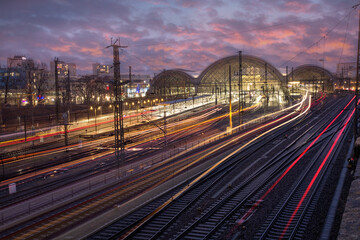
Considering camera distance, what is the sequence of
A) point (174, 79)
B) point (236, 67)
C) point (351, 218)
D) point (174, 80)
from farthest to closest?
point (174, 80) < point (174, 79) < point (236, 67) < point (351, 218)

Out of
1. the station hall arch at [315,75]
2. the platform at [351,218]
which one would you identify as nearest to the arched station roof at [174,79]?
the station hall arch at [315,75]

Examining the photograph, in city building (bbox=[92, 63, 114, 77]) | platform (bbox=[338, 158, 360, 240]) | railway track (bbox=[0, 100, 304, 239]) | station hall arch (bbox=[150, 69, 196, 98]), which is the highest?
city building (bbox=[92, 63, 114, 77])

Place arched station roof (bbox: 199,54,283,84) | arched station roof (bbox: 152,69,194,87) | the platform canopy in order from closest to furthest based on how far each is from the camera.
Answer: arched station roof (bbox: 199,54,283,84)
the platform canopy
arched station roof (bbox: 152,69,194,87)

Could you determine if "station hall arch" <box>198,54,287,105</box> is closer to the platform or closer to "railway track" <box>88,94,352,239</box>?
"railway track" <box>88,94,352,239</box>

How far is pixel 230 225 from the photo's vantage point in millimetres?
9906

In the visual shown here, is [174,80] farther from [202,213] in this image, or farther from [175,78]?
[202,213]

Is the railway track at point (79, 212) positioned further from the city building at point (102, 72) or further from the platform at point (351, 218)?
the city building at point (102, 72)

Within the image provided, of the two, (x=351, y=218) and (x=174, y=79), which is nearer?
(x=351, y=218)

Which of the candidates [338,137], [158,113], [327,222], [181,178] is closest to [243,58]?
[158,113]

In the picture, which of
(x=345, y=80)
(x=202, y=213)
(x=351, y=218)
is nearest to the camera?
(x=351, y=218)

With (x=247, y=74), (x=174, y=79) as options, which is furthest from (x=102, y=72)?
(x=247, y=74)

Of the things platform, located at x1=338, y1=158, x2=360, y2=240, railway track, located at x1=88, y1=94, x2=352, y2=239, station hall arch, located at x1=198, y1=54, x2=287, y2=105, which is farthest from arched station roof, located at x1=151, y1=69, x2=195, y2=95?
platform, located at x1=338, y1=158, x2=360, y2=240

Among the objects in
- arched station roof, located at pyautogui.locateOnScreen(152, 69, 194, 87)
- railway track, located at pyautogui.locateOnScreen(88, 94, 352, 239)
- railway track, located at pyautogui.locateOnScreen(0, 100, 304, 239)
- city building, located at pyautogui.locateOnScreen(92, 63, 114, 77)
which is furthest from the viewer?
city building, located at pyautogui.locateOnScreen(92, 63, 114, 77)

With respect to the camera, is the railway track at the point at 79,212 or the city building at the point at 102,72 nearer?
the railway track at the point at 79,212
